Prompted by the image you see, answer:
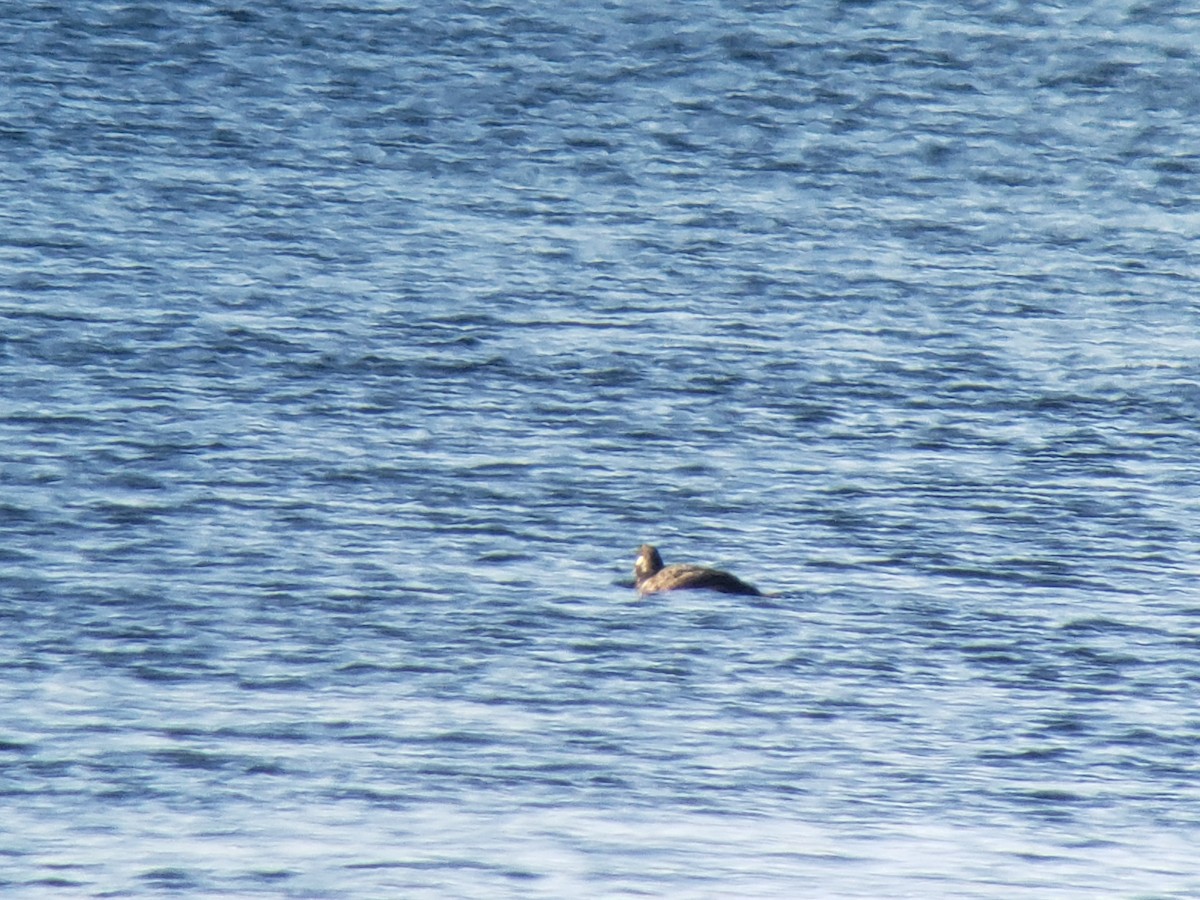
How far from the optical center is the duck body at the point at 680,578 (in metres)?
19.7

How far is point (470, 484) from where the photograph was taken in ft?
74.3

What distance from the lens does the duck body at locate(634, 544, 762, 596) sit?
64.8 ft

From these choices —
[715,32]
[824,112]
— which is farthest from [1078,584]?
[715,32]

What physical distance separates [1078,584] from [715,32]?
23445mm

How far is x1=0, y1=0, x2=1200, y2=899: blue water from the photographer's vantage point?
14.6m

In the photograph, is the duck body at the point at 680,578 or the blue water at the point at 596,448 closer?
the blue water at the point at 596,448

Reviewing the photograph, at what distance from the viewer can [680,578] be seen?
777 inches

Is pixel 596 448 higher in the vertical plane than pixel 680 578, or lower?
lower

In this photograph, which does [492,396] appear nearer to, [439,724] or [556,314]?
[556,314]

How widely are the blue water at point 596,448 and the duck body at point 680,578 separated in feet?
0.76

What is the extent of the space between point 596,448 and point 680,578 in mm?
4473

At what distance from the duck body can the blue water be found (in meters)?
0.23

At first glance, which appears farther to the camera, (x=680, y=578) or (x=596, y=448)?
(x=596, y=448)

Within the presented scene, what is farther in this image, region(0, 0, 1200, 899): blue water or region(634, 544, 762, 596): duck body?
region(634, 544, 762, 596): duck body
